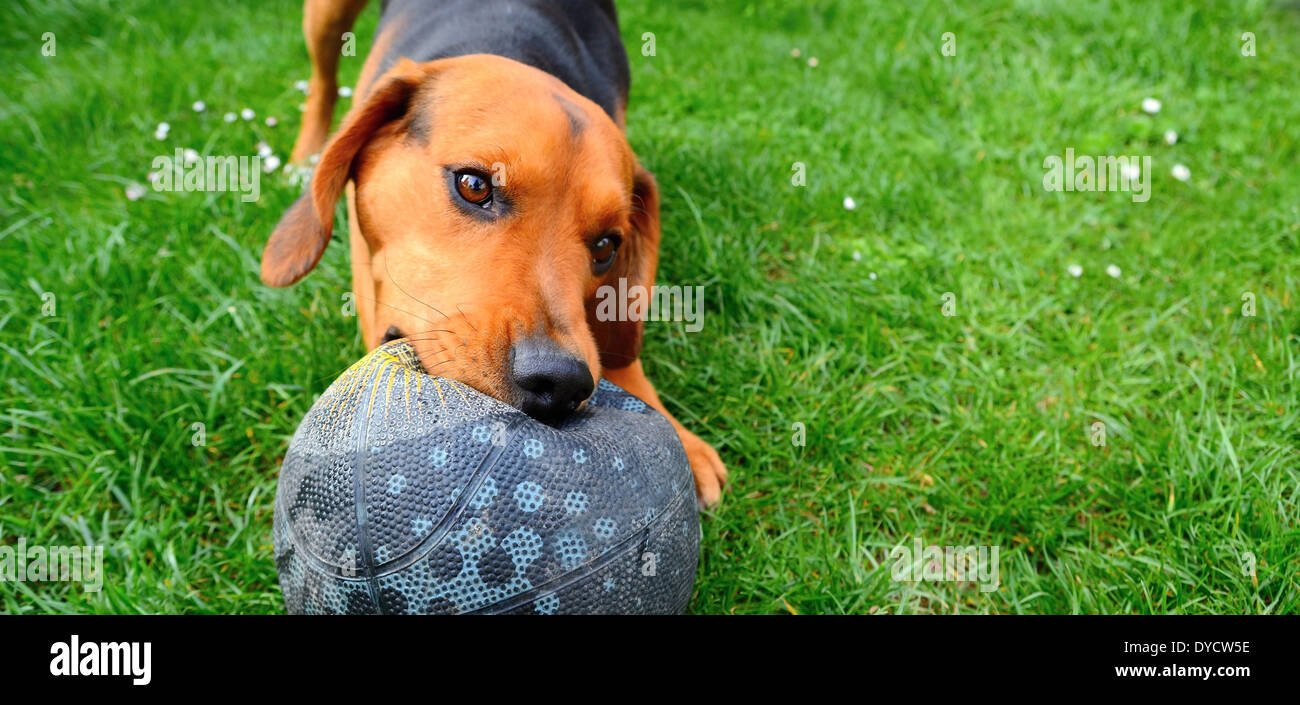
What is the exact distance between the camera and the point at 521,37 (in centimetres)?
389

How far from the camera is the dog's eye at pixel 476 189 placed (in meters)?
2.79

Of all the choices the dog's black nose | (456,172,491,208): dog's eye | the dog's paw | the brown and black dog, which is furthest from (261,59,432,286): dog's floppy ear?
the dog's paw

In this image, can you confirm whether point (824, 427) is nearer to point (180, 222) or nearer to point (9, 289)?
point (180, 222)

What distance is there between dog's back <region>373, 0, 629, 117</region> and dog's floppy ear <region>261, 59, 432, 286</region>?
66 cm

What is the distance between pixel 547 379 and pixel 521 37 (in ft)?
6.89

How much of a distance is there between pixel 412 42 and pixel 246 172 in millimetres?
1557

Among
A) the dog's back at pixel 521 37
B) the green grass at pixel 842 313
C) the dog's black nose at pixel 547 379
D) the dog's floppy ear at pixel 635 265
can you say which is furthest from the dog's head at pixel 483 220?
the green grass at pixel 842 313

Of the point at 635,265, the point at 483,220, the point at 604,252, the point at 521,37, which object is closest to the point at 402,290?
the point at 483,220

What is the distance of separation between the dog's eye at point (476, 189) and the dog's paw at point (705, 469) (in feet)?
3.87

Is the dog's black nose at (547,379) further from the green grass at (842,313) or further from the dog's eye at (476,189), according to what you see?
the green grass at (842,313)

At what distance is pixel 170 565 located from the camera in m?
3.08

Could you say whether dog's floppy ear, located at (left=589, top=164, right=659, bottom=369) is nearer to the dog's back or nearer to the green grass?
the green grass

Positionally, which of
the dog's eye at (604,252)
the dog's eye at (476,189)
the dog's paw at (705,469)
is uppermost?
the dog's eye at (476,189)

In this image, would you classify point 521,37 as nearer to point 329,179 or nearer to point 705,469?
point 329,179
